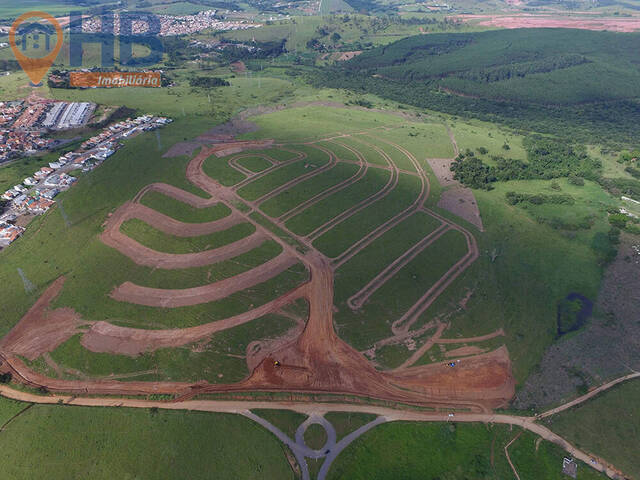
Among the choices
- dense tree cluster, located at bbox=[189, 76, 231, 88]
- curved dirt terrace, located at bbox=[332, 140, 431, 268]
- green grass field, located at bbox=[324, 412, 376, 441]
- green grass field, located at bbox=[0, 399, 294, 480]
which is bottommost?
green grass field, located at bbox=[0, 399, 294, 480]

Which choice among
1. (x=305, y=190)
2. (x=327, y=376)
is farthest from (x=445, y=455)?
(x=305, y=190)

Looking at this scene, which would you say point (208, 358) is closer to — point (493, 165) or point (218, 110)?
point (493, 165)

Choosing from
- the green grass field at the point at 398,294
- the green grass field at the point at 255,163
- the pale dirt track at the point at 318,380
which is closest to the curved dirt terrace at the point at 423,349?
the pale dirt track at the point at 318,380

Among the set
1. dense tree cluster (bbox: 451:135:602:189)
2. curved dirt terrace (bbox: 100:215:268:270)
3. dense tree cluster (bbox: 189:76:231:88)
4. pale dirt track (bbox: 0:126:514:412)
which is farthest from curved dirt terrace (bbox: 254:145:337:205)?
dense tree cluster (bbox: 189:76:231:88)

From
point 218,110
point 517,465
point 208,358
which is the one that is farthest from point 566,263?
point 218,110

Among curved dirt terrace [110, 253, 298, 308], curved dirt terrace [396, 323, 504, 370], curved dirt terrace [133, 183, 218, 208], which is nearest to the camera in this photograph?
curved dirt terrace [396, 323, 504, 370]

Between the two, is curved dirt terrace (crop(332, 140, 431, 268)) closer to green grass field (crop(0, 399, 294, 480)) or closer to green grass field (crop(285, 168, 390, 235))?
green grass field (crop(285, 168, 390, 235))
